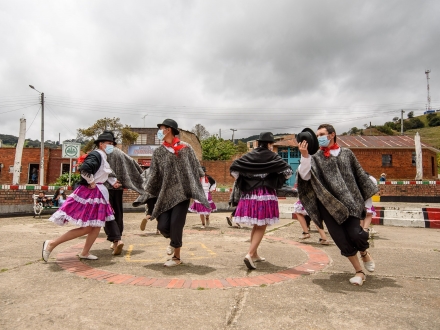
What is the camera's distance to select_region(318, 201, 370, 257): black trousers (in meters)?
3.41

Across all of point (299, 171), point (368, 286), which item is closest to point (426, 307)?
point (368, 286)

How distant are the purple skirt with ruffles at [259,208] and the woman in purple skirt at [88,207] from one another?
1819mm

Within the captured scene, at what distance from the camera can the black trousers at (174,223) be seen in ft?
13.3

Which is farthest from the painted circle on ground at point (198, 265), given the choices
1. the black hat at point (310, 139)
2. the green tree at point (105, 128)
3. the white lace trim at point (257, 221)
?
the green tree at point (105, 128)

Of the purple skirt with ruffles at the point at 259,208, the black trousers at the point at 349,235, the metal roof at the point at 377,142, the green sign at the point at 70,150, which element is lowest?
the black trousers at the point at 349,235

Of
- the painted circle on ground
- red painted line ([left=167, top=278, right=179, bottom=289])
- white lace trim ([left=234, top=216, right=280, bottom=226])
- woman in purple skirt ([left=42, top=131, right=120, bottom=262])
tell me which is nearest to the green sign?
the painted circle on ground

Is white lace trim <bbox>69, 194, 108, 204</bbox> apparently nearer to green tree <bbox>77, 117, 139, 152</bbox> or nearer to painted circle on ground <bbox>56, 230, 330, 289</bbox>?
painted circle on ground <bbox>56, 230, 330, 289</bbox>

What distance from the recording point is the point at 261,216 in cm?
414

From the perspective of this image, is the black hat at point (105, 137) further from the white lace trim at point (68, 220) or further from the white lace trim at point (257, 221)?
the white lace trim at point (257, 221)

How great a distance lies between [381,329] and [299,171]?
5.97 feet

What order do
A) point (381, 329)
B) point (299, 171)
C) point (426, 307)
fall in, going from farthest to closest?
point (299, 171) → point (426, 307) → point (381, 329)

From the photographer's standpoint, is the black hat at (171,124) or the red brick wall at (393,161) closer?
the black hat at (171,124)

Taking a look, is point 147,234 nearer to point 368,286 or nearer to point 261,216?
point 261,216

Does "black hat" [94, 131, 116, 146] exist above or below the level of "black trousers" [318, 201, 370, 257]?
above
